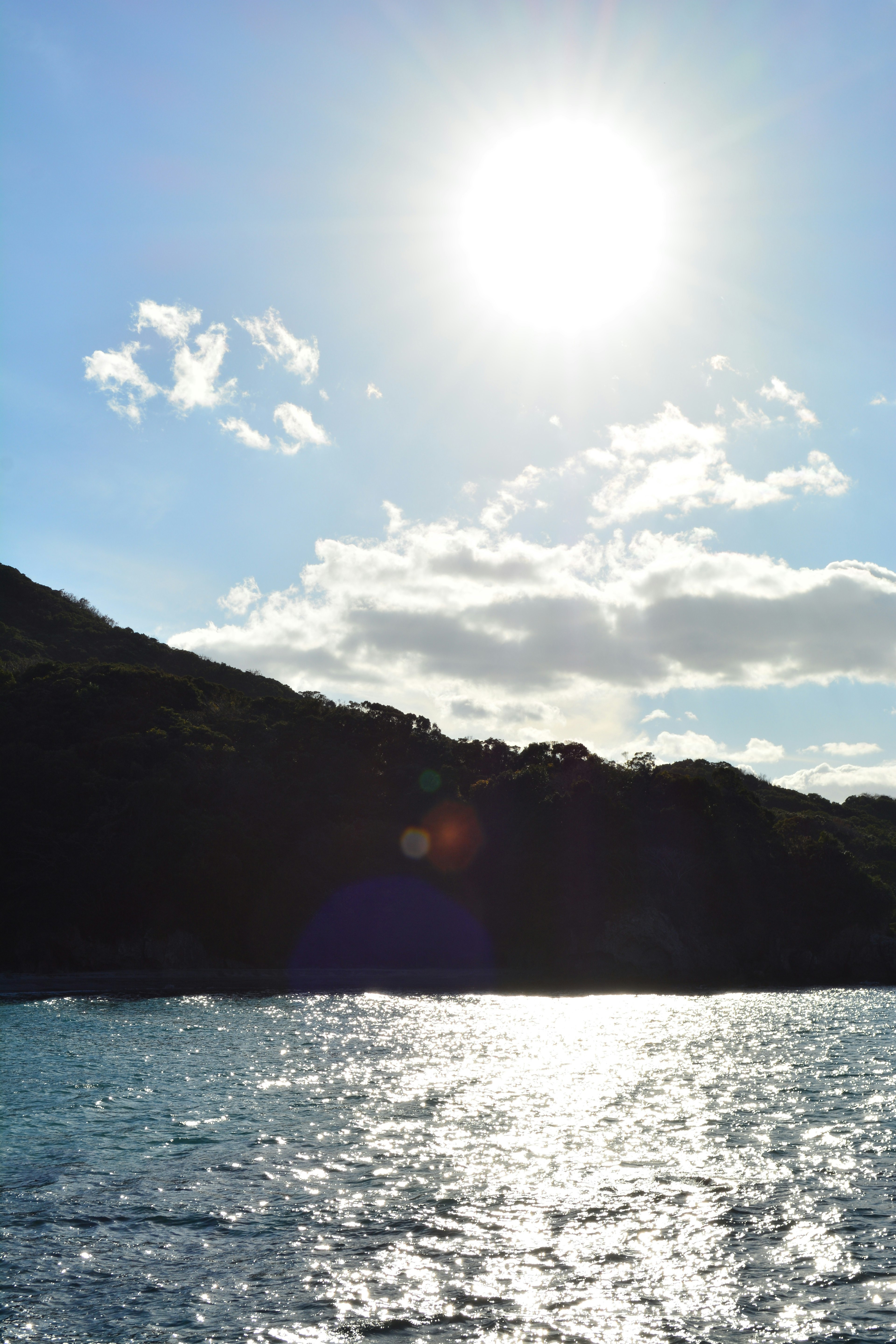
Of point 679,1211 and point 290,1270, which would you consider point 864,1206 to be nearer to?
point 679,1211

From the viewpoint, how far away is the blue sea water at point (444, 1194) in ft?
44.8

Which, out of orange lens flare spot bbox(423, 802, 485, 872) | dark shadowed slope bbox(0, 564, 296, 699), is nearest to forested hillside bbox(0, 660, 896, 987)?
orange lens flare spot bbox(423, 802, 485, 872)

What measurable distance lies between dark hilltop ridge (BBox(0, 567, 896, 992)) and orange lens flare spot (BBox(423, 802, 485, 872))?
232 millimetres

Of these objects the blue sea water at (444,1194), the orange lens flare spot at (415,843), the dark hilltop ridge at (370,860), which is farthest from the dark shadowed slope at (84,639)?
the blue sea water at (444,1194)

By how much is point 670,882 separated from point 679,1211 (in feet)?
295

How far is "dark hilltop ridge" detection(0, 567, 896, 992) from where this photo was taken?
84.6 meters

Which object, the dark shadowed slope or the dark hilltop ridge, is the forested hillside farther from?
the dark shadowed slope

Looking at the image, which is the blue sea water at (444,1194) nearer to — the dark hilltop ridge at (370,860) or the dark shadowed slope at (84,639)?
the dark hilltop ridge at (370,860)

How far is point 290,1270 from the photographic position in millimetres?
15234

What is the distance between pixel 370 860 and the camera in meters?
99.4

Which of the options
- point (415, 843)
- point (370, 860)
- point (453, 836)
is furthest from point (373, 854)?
point (453, 836)

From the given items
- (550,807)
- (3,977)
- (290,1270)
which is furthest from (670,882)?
(290,1270)

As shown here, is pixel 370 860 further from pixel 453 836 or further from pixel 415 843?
pixel 453 836

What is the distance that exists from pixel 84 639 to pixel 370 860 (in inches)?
3136
